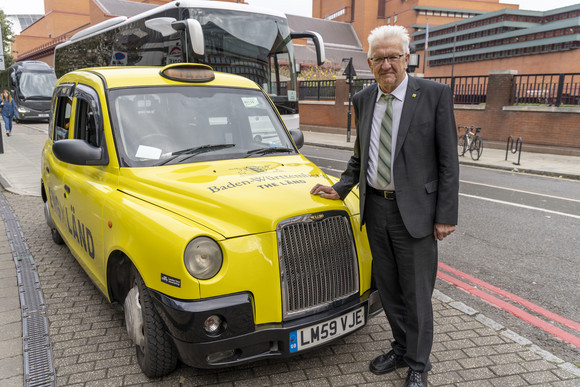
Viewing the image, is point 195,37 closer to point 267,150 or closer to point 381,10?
point 267,150

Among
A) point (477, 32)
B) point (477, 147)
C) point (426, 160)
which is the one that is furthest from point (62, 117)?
point (477, 32)

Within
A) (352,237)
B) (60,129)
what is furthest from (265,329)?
(60,129)

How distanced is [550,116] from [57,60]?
19609 mm

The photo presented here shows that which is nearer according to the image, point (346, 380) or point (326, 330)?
point (326, 330)

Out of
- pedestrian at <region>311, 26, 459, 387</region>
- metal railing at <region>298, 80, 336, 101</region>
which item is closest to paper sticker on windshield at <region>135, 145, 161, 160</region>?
pedestrian at <region>311, 26, 459, 387</region>

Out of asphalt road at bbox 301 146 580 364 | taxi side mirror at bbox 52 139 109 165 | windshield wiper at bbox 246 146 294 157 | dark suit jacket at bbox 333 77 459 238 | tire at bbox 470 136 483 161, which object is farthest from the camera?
tire at bbox 470 136 483 161

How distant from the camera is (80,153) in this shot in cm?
340

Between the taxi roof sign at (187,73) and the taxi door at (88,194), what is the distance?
2.08ft

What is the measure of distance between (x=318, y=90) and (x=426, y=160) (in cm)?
2423

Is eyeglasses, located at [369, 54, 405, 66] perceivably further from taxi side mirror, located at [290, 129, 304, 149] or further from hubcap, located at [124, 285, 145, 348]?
hubcap, located at [124, 285, 145, 348]

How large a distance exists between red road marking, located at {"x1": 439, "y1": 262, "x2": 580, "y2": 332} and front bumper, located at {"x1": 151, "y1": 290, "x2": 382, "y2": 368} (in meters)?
2.57

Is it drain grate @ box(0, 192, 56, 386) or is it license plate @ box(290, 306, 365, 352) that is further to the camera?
drain grate @ box(0, 192, 56, 386)

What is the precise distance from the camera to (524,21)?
62.2 meters

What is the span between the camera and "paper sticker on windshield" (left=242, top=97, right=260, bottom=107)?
4102 mm
